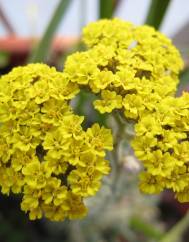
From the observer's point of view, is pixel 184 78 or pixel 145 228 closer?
pixel 184 78

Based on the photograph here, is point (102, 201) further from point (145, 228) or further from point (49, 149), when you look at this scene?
point (49, 149)

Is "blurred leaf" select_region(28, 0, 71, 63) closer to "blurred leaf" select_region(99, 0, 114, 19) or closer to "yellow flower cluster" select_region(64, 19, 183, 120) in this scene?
"blurred leaf" select_region(99, 0, 114, 19)

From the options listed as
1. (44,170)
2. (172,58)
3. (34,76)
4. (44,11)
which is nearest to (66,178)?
(44,170)

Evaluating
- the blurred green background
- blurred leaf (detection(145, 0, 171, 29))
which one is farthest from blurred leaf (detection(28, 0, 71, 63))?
blurred leaf (detection(145, 0, 171, 29))

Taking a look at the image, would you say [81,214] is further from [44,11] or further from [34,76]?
[44,11]

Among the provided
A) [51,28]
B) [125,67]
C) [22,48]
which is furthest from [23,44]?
[125,67]

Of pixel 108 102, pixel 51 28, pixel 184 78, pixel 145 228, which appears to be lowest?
pixel 145 228

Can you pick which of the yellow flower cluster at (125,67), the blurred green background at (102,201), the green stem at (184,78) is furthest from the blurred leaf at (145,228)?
the yellow flower cluster at (125,67)
